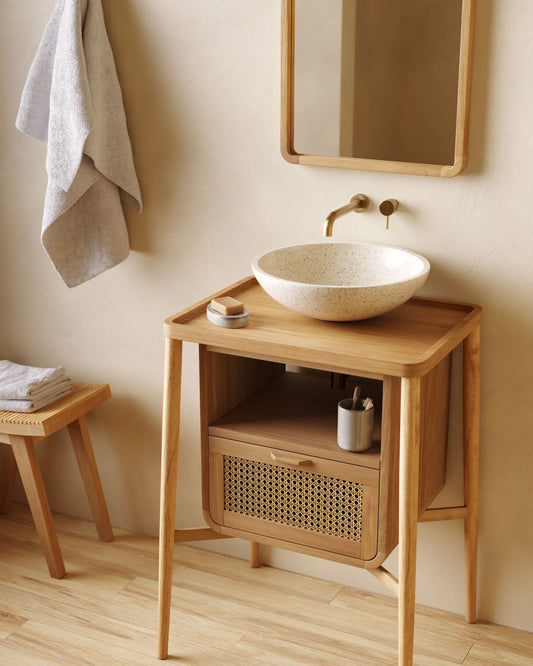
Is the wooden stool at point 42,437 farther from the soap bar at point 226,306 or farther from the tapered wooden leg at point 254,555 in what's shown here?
the soap bar at point 226,306

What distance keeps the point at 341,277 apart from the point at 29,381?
2.89ft

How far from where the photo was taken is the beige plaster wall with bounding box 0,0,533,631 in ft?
5.87

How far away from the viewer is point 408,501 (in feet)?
5.20

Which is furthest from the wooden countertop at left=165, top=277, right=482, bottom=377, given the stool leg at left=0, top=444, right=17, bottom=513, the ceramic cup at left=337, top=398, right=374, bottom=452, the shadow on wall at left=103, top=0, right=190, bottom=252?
the stool leg at left=0, top=444, right=17, bottom=513

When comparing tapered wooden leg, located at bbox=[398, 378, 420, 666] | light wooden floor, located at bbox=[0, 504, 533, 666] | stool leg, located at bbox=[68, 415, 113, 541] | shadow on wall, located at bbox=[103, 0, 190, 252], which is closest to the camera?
tapered wooden leg, located at bbox=[398, 378, 420, 666]

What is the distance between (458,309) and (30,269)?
124 cm

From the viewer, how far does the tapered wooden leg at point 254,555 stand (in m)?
2.27

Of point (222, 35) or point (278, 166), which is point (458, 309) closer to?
point (278, 166)

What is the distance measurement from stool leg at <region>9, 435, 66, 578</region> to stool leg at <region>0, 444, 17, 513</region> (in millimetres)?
291

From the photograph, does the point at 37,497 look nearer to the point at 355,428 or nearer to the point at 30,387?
the point at 30,387

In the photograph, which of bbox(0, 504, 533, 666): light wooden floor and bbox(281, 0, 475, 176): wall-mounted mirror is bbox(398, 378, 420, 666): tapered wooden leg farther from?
bbox(281, 0, 475, 176): wall-mounted mirror

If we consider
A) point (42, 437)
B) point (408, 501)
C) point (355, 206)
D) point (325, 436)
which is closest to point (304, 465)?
point (325, 436)

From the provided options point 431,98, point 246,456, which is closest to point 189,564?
point 246,456

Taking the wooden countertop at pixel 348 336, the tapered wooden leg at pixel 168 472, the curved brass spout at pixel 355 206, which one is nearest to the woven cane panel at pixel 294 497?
the tapered wooden leg at pixel 168 472
